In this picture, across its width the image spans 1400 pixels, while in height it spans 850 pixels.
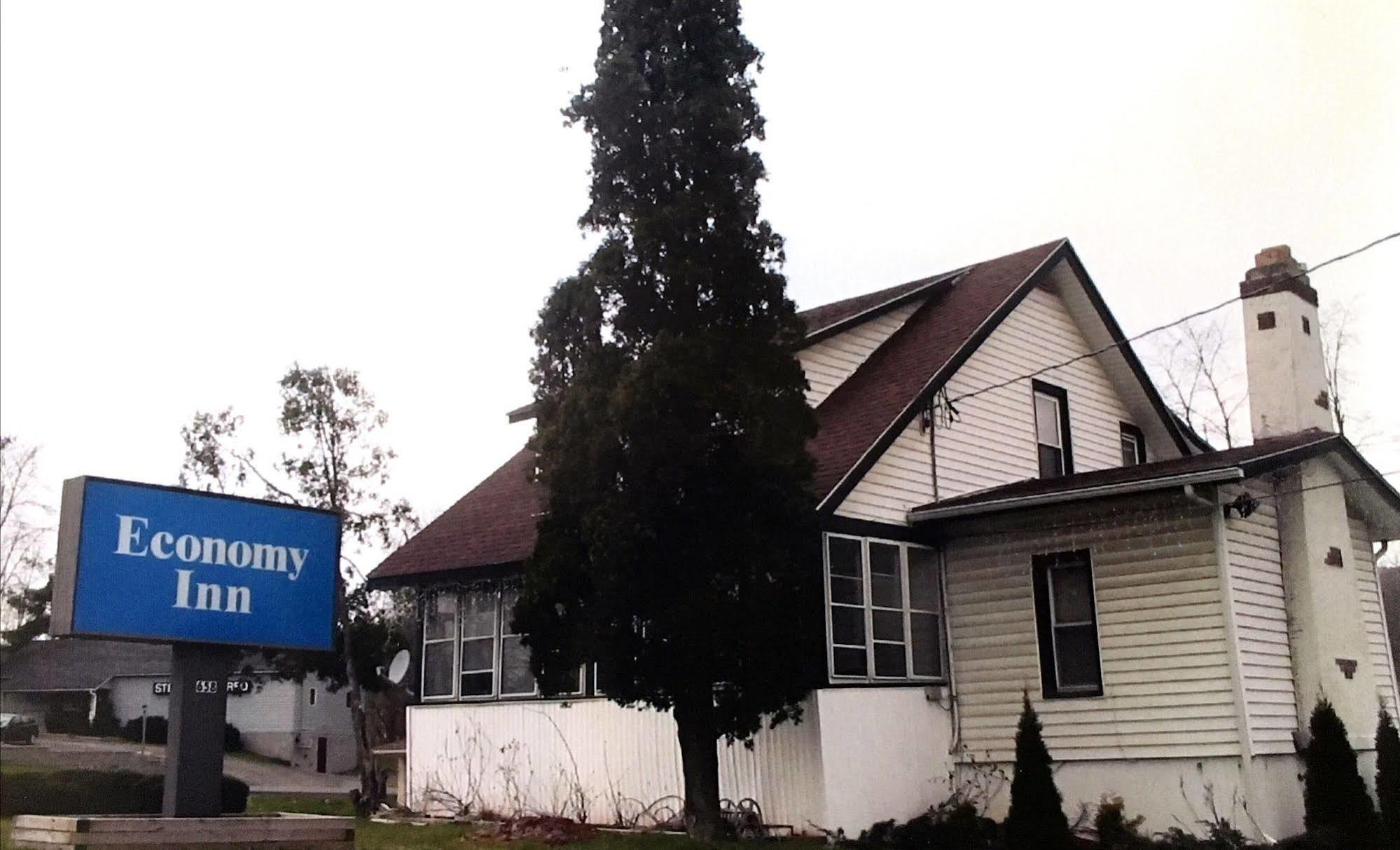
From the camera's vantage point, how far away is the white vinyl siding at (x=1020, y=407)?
16844 millimetres

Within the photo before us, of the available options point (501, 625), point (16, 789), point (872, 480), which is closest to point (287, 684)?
point (16, 789)

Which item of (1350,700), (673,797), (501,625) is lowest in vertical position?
(673,797)

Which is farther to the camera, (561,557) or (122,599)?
(561,557)

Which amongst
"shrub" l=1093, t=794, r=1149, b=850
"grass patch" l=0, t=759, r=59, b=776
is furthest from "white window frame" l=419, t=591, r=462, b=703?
"shrub" l=1093, t=794, r=1149, b=850

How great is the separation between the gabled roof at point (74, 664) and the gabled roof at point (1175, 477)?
49844 millimetres

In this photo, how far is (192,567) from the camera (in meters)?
11.1

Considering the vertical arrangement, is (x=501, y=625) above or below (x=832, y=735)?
above

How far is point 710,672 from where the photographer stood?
1257cm

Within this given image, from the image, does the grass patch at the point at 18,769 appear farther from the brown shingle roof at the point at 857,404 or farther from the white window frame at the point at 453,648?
the brown shingle roof at the point at 857,404

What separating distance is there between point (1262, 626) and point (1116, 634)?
154 cm

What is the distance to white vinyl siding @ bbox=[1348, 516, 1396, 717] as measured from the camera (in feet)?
51.7

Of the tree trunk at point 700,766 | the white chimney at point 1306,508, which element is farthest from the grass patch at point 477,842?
the white chimney at point 1306,508

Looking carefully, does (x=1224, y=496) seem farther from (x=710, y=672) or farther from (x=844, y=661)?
(x=710, y=672)

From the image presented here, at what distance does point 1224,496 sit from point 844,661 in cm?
437
